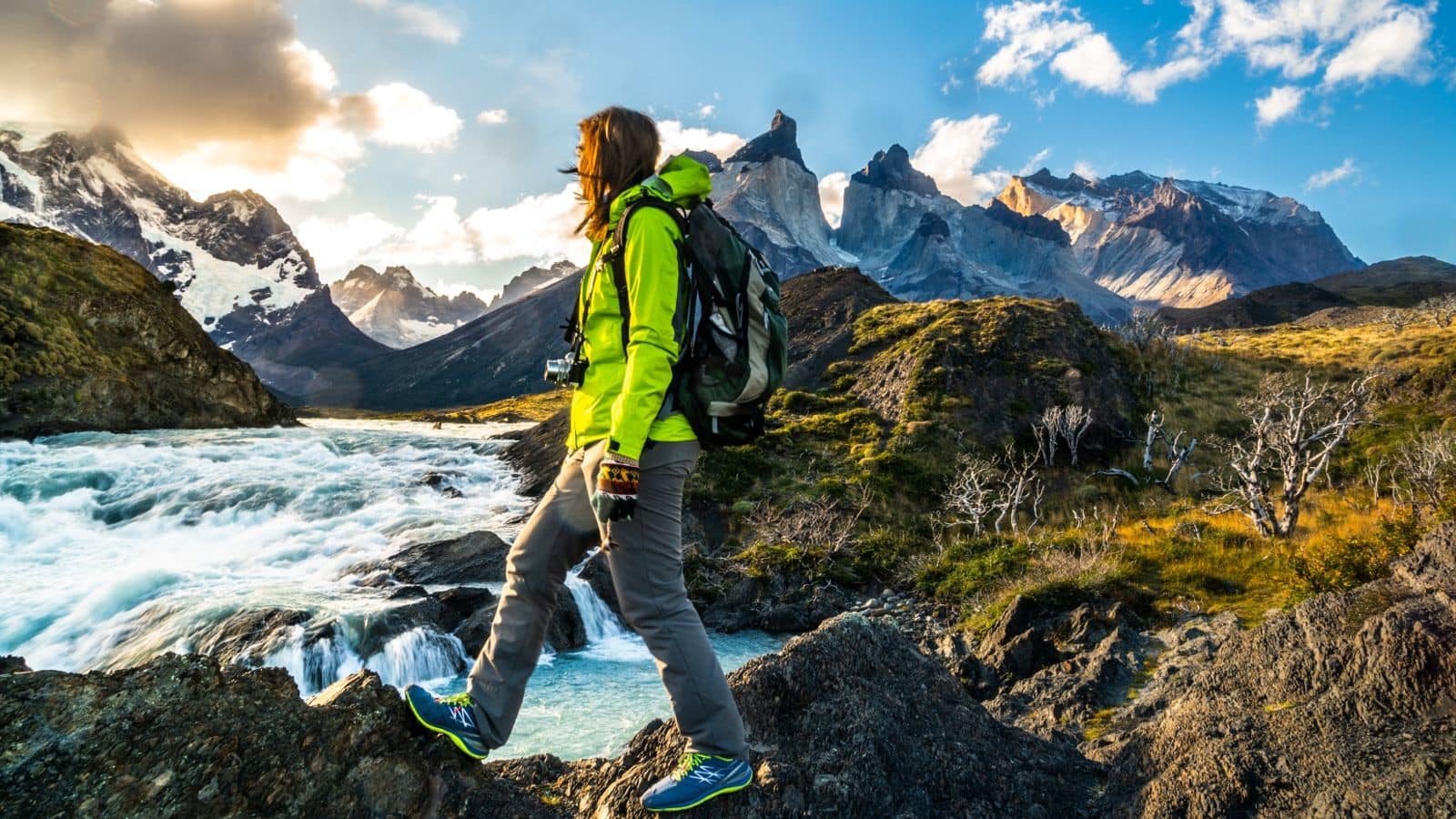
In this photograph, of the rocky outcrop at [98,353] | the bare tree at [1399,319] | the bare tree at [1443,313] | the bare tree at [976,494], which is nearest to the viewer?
the bare tree at [976,494]

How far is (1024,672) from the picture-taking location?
1024 centimetres

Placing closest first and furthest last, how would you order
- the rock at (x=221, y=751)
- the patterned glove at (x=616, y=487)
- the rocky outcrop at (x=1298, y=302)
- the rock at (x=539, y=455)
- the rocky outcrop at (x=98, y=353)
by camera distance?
the rock at (x=221, y=751)
the patterned glove at (x=616, y=487)
the rocky outcrop at (x=98, y=353)
the rock at (x=539, y=455)
the rocky outcrop at (x=1298, y=302)

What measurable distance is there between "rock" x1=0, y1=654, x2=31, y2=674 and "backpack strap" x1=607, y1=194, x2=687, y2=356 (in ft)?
9.50

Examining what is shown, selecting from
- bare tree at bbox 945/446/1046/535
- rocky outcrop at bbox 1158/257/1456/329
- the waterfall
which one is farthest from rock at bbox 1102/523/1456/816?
rocky outcrop at bbox 1158/257/1456/329

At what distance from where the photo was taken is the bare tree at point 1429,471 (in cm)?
1303

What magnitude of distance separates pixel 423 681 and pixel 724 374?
12.0 m

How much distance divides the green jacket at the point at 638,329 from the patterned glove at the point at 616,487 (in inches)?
1.8

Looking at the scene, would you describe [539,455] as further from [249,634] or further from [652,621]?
[652,621]

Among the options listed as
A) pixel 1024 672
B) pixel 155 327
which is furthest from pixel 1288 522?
pixel 155 327

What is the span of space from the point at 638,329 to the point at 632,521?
89cm

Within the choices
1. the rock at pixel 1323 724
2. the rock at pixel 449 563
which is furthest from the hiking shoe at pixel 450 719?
the rock at pixel 449 563

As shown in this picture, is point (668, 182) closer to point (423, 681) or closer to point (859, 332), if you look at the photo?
point (423, 681)

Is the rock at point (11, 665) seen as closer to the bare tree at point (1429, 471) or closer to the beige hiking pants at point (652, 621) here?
the beige hiking pants at point (652, 621)

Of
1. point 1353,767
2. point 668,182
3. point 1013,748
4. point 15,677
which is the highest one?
point 668,182
